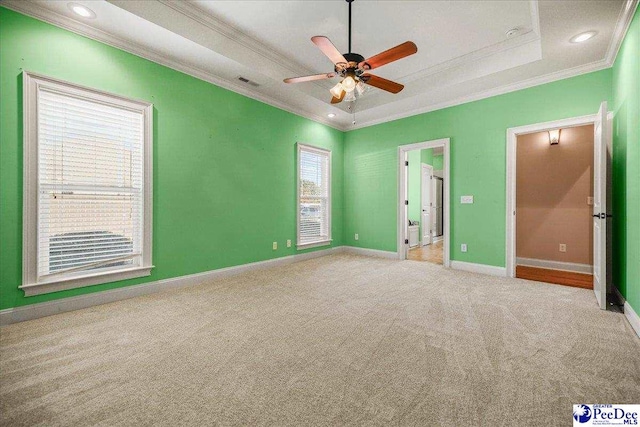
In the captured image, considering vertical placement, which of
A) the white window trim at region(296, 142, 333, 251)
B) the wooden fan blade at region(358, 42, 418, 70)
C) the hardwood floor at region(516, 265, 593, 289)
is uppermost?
the wooden fan blade at region(358, 42, 418, 70)

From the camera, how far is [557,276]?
4062mm

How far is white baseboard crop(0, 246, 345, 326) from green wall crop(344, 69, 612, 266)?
266cm

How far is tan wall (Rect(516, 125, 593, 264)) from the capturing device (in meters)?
4.33

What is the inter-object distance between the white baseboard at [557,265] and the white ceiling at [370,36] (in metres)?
2.99

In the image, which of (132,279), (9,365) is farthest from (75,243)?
(9,365)

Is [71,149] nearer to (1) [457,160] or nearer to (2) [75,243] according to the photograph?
(2) [75,243]

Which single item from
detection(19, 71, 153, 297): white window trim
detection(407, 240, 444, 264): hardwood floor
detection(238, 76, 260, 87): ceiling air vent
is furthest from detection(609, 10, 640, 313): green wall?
detection(19, 71, 153, 297): white window trim

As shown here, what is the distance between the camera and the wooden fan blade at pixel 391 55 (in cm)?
219

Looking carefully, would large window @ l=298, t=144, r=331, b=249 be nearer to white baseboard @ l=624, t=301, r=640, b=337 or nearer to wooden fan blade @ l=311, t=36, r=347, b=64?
wooden fan blade @ l=311, t=36, r=347, b=64

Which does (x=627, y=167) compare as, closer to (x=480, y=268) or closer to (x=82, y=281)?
(x=480, y=268)

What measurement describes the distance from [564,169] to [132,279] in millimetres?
6653

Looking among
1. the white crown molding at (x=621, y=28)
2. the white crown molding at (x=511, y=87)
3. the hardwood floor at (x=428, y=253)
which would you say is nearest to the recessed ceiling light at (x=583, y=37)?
the white crown molding at (x=621, y=28)

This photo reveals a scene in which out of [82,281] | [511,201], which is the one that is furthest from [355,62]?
[82,281]

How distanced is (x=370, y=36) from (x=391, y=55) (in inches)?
47.3
